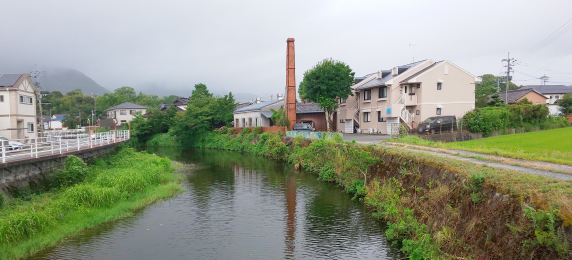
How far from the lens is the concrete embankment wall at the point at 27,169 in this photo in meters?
12.7

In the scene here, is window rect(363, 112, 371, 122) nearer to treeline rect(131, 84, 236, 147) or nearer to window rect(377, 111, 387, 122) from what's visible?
window rect(377, 111, 387, 122)

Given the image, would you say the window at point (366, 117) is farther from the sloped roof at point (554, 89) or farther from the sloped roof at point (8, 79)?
the sloped roof at point (554, 89)

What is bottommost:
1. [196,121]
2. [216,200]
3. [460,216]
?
[216,200]

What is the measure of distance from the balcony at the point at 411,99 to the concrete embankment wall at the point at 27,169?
95.2 feet

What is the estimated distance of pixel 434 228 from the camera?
32.0ft

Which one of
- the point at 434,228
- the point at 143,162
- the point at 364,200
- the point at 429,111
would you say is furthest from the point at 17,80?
the point at 429,111

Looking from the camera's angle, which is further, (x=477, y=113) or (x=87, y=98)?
(x=87, y=98)

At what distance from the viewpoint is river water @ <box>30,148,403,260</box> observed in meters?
10.2

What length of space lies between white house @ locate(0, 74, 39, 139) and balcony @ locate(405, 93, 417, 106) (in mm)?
33378

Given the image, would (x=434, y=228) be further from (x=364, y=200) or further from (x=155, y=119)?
(x=155, y=119)

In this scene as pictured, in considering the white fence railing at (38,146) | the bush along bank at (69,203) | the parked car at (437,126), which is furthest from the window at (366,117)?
the white fence railing at (38,146)

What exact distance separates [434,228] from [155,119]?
54557mm

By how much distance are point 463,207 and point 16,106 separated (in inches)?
1256

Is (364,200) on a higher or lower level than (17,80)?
lower
